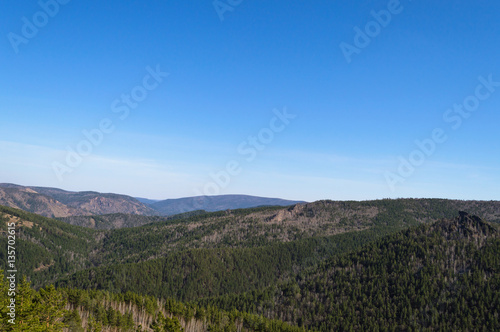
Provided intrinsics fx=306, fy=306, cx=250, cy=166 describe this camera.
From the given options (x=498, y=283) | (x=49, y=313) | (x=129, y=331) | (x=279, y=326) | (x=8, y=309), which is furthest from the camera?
(x=498, y=283)

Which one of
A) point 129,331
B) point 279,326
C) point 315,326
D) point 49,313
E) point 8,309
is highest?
point 8,309

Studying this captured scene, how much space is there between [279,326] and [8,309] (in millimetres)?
139104

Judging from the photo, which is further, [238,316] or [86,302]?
[238,316]

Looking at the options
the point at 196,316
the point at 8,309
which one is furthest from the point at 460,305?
the point at 8,309

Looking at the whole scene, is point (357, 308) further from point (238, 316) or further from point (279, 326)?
point (238, 316)

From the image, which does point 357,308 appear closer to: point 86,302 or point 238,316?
point 238,316

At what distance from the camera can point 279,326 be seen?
516 feet

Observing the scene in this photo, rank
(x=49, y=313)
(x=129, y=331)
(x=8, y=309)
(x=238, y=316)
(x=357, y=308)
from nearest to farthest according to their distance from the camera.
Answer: (x=8, y=309)
(x=49, y=313)
(x=129, y=331)
(x=238, y=316)
(x=357, y=308)

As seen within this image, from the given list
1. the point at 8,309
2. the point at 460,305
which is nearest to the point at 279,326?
the point at 460,305

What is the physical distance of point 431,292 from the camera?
193625 millimetres

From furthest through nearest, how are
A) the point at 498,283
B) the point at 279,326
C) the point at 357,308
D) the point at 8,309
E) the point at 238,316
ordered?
the point at 357,308, the point at 498,283, the point at 238,316, the point at 279,326, the point at 8,309

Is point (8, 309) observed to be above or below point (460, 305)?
above

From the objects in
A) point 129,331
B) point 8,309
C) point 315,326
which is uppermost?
point 8,309

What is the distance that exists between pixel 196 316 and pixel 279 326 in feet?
143
